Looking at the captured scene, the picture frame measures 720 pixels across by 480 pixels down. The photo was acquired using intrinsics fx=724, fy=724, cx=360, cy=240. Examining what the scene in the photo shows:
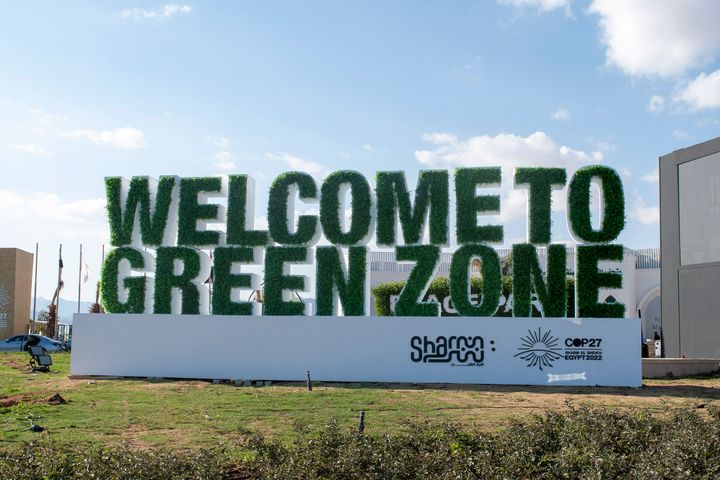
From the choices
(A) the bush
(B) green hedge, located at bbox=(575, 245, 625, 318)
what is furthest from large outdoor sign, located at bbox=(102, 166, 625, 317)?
(A) the bush

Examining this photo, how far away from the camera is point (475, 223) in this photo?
22578 millimetres

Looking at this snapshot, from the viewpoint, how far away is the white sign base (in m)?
21.1

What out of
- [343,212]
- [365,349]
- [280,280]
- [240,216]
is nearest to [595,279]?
[365,349]

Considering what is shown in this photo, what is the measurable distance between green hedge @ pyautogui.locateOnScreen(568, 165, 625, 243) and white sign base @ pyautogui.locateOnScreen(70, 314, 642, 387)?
2.74m

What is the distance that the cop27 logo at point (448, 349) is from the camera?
2145 cm

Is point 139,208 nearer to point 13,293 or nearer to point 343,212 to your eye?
point 343,212

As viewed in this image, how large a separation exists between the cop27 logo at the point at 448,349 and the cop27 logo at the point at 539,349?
0.93 metres

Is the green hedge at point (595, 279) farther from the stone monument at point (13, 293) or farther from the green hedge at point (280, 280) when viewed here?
the stone monument at point (13, 293)

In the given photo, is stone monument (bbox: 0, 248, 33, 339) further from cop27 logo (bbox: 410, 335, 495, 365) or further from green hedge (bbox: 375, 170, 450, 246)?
cop27 logo (bbox: 410, 335, 495, 365)

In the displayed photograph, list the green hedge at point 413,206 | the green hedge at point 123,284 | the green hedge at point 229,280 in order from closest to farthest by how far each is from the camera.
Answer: the green hedge at point 413,206
the green hedge at point 229,280
the green hedge at point 123,284

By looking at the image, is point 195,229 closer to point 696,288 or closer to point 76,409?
point 76,409

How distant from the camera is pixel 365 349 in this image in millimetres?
21891

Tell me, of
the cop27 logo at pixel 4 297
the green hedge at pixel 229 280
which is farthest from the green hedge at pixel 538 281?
the cop27 logo at pixel 4 297

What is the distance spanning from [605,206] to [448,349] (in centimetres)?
656
